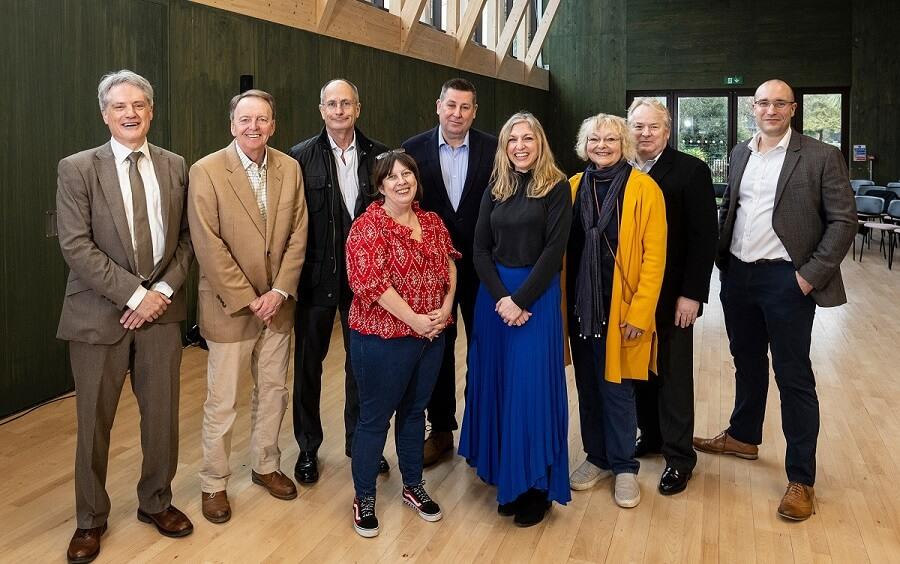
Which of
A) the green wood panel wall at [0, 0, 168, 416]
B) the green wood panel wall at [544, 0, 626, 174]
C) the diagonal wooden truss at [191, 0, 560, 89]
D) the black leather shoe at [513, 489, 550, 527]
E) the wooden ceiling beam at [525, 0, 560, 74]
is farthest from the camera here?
the green wood panel wall at [544, 0, 626, 174]

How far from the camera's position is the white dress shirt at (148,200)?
2572mm

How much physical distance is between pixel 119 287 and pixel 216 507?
930mm

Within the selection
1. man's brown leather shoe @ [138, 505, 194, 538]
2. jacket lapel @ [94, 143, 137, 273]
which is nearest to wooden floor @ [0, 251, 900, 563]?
man's brown leather shoe @ [138, 505, 194, 538]

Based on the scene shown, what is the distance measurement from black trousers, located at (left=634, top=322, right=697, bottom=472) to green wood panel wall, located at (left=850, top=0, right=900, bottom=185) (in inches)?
467

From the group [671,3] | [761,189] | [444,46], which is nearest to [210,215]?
[761,189]

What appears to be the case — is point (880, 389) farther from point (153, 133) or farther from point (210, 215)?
point (153, 133)

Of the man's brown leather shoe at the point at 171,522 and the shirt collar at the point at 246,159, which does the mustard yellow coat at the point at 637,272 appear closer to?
the shirt collar at the point at 246,159

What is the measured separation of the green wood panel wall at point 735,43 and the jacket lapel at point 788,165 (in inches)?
436

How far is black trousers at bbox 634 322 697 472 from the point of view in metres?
3.13

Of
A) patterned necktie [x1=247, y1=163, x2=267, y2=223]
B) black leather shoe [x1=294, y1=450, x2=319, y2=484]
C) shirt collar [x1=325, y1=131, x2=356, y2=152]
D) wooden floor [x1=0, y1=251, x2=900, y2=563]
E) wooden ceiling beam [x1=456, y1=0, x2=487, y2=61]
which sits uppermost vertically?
wooden ceiling beam [x1=456, y1=0, x2=487, y2=61]

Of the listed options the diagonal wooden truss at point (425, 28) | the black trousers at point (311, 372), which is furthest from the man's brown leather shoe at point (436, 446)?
→ the diagonal wooden truss at point (425, 28)

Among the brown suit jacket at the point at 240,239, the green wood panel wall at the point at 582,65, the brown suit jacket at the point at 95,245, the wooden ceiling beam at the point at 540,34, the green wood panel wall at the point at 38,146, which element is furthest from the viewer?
the green wood panel wall at the point at 582,65

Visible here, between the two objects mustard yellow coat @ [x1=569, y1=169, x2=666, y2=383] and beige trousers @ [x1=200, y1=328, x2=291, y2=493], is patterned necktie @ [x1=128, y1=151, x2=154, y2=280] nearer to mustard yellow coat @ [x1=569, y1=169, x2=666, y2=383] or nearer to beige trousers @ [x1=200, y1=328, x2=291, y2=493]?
beige trousers @ [x1=200, y1=328, x2=291, y2=493]

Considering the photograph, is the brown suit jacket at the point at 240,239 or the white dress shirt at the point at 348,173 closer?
the brown suit jacket at the point at 240,239
